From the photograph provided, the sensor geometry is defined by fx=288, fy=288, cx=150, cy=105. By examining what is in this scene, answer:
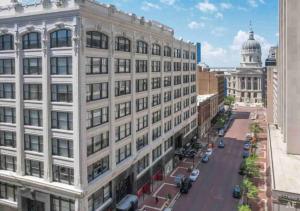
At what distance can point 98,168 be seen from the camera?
35.6m

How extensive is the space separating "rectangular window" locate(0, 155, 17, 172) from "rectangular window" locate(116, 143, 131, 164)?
13.2 m

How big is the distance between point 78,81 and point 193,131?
2114 inches

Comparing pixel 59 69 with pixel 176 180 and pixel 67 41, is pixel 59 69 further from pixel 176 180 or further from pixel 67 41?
pixel 176 180

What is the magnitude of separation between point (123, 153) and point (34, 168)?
39.7ft

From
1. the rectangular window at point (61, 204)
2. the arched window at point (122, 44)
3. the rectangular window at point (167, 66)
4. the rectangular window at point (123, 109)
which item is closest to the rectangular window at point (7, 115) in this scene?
the rectangular window at point (61, 204)

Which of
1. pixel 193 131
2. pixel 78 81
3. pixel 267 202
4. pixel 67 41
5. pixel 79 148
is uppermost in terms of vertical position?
pixel 67 41

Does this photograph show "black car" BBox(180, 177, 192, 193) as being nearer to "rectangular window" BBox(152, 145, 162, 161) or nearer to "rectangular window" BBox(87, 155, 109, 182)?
"rectangular window" BBox(152, 145, 162, 161)

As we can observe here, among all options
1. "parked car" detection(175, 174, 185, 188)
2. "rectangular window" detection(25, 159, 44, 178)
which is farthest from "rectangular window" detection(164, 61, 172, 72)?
"rectangular window" detection(25, 159, 44, 178)

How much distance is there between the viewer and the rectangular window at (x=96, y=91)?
3308 cm

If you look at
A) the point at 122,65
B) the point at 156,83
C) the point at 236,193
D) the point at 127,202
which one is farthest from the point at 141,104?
the point at 236,193

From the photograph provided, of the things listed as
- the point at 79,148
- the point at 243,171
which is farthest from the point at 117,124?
the point at 243,171

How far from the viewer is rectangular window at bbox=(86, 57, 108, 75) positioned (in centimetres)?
3288

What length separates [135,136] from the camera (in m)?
44.5

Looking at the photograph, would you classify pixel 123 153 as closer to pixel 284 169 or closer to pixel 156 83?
pixel 156 83
